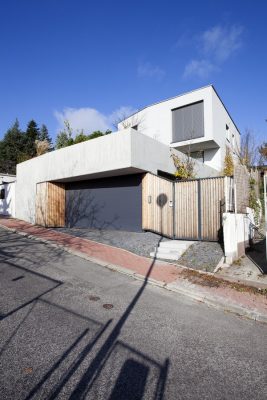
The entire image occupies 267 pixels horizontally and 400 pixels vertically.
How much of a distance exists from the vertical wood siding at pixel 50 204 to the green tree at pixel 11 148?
4192 centimetres

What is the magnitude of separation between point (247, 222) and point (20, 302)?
28.1 feet

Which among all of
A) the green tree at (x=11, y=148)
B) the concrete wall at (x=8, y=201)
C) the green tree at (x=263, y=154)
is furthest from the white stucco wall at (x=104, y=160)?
the green tree at (x=11, y=148)

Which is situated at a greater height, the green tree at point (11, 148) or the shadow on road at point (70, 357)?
the green tree at point (11, 148)

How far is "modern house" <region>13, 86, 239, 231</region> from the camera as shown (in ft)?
40.2

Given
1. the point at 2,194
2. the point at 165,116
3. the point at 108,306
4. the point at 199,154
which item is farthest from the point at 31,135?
the point at 108,306

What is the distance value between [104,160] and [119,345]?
949 centimetres

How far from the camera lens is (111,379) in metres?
3.05

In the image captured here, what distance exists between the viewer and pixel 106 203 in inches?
565

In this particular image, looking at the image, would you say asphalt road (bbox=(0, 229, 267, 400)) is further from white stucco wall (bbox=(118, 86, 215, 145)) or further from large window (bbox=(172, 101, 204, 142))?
white stucco wall (bbox=(118, 86, 215, 145))

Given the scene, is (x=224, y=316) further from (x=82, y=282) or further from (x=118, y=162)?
(x=118, y=162)

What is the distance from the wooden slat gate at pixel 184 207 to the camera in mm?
10266

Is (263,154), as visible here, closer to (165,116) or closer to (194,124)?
(194,124)

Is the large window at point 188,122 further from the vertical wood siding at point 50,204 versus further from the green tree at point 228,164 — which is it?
the vertical wood siding at point 50,204

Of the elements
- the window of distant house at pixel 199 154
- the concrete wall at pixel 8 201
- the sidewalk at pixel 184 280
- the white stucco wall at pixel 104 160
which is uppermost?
the window of distant house at pixel 199 154
